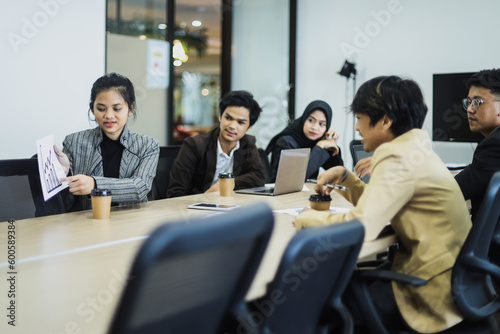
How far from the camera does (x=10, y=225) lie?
207cm

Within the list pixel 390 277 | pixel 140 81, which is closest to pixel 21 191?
pixel 390 277

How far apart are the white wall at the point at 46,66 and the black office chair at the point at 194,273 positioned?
306cm

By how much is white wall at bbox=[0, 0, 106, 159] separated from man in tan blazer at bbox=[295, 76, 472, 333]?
8.40ft

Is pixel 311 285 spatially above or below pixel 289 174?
below

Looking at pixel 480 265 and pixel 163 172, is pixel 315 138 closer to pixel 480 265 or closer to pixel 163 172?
pixel 163 172

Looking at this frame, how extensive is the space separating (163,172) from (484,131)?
6.02ft

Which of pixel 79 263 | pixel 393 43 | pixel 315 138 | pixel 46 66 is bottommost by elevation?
pixel 79 263

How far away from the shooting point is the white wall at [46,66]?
369 centimetres

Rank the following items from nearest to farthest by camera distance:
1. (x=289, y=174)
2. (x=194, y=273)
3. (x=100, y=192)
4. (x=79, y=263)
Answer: (x=194, y=273) < (x=79, y=263) < (x=100, y=192) < (x=289, y=174)

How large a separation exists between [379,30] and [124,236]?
16.5ft

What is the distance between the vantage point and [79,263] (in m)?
1.58

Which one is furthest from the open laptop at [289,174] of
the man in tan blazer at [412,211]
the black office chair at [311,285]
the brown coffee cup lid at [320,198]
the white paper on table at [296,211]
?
the black office chair at [311,285]

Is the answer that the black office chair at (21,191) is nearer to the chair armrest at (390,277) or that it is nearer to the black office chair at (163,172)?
the black office chair at (163,172)

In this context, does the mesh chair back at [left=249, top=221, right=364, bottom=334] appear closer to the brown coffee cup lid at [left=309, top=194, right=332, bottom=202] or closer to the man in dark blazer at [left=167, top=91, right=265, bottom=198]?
the brown coffee cup lid at [left=309, top=194, right=332, bottom=202]
